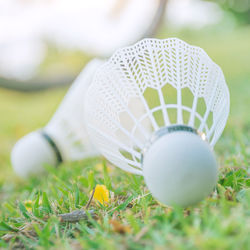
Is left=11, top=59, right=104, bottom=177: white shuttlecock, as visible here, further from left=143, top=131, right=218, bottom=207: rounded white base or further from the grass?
left=143, top=131, right=218, bottom=207: rounded white base

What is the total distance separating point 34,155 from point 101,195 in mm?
660

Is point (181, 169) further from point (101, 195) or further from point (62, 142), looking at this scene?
point (62, 142)

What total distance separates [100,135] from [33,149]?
0.66 metres

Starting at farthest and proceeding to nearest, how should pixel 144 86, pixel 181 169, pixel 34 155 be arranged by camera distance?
1. pixel 34 155
2. pixel 144 86
3. pixel 181 169

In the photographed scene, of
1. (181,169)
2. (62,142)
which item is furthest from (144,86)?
(62,142)

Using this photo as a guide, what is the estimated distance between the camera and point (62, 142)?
153cm

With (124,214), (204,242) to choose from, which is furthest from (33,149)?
(204,242)

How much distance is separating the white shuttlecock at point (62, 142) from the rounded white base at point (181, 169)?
0.80 metres

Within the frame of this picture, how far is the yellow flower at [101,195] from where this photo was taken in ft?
3.01

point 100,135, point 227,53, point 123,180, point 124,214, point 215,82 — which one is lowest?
point 227,53

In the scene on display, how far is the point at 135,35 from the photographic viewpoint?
11.7ft

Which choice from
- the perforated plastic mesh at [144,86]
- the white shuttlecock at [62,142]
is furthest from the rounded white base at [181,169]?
the white shuttlecock at [62,142]

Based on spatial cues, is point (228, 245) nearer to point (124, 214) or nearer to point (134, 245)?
point (134, 245)

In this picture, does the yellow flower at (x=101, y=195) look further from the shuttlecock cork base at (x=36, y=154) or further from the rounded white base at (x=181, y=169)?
the shuttlecock cork base at (x=36, y=154)
